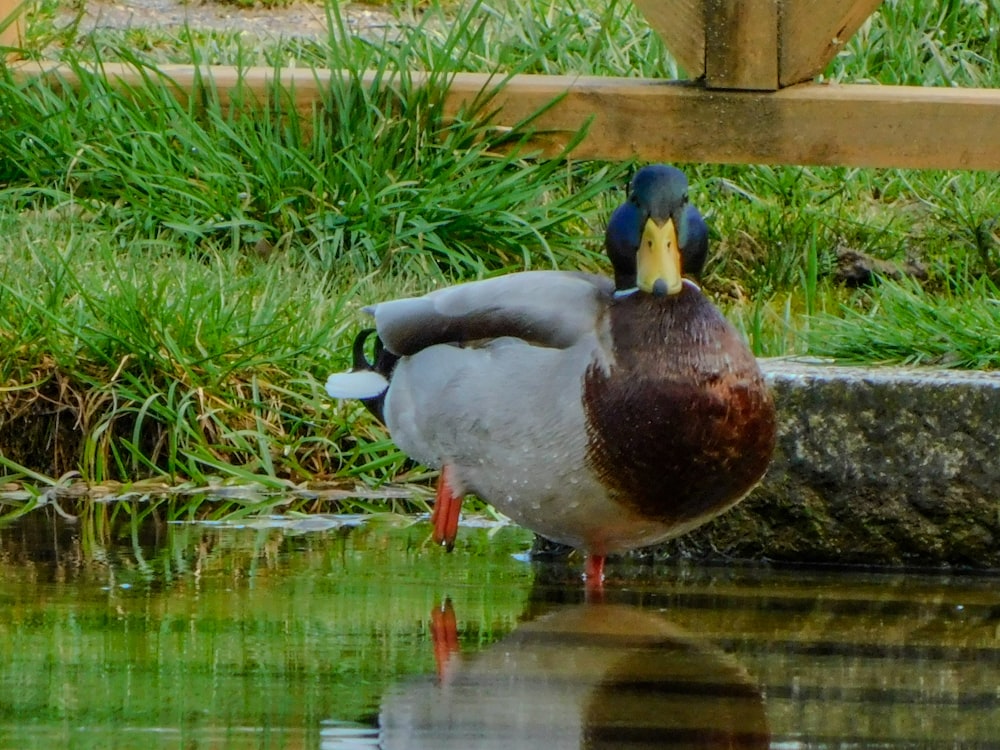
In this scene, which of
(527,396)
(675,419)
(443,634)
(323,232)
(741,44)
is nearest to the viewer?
(443,634)

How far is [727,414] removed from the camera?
333 cm

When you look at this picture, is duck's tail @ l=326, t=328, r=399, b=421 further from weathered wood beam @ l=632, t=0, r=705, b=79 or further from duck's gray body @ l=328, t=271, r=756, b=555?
weathered wood beam @ l=632, t=0, r=705, b=79

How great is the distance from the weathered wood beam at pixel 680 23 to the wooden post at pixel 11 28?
239 centimetres

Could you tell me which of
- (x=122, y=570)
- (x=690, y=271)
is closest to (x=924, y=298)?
(x=690, y=271)

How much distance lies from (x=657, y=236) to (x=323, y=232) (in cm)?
259

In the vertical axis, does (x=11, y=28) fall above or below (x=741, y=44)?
above

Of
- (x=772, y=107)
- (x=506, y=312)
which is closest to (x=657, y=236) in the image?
(x=506, y=312)

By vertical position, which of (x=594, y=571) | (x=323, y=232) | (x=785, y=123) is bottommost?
(x=594, y=571)

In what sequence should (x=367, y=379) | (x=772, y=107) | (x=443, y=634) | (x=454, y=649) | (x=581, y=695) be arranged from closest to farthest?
(x=581, y=695) → (x=454, y=649) → (x=443, y=634) → (x=367, y=379) → (x=772, y=107)

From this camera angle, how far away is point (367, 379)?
4.14 m

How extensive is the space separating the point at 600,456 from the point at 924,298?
5.53 ft

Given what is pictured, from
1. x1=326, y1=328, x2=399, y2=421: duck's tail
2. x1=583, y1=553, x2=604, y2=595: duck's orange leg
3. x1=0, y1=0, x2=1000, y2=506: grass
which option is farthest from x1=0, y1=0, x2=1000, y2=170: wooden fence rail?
x1=583, y1=553, x2=604, y2=595: duck's orange leg

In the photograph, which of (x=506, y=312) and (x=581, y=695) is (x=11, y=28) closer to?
(x=506, y=312)

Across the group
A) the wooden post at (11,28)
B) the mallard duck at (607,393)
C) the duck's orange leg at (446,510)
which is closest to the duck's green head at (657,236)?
the mallard duck at (607,393)
